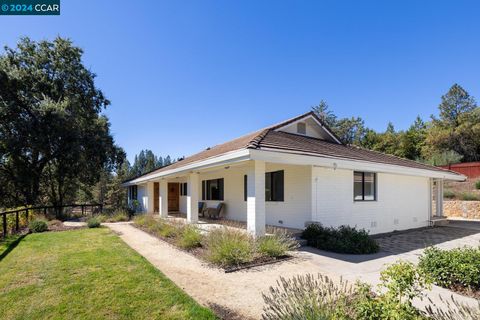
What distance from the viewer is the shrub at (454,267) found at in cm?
500

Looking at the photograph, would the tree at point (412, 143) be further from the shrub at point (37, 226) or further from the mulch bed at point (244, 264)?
the shrub at point (37, 226)

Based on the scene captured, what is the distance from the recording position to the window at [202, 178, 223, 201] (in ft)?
51.6

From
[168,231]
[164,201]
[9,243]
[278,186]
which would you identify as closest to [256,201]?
[278,186]

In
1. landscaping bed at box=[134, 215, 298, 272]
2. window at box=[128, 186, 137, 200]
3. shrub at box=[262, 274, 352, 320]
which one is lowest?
window at box=[128, 186, 137, 200]

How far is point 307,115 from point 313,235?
253 inches

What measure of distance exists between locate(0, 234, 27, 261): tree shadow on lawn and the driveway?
11.5 ft

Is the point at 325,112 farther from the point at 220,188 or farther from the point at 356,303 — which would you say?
the point at 356,303

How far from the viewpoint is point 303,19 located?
500 inches

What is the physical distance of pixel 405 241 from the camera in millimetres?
10117

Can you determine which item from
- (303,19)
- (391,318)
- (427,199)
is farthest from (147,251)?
(427,199)

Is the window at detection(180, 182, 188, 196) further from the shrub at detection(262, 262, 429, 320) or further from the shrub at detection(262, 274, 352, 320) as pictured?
the shrub at detection(262, 262, 429, 320)

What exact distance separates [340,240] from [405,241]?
368 cm

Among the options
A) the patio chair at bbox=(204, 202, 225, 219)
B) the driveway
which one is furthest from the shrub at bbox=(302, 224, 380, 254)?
the patio chair at bbox=(204, 202, 225, 219)

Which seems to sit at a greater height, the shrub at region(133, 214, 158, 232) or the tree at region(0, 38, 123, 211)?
the tree at region(0, 38, 123, 211)
